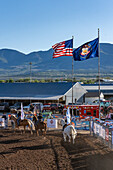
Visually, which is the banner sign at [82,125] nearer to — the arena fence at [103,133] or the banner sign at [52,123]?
the banner sign at [52,123]

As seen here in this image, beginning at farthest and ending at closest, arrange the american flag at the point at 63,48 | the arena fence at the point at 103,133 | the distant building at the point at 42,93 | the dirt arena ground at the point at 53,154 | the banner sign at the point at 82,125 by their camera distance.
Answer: the distant building at the point at 42,93 < the american flag at the point at 63,48 < the banner sign at the point at 82,125 < the arena fence at the point at 103,133 < the dirt arena ground at the point at 53,154

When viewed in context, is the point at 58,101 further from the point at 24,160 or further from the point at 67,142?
the point at 24,160

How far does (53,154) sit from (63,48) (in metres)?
12.8

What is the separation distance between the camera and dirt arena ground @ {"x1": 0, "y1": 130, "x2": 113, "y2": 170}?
41.4 feet

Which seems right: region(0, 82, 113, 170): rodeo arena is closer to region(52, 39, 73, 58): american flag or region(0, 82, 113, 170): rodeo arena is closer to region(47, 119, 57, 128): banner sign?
region(47, 119, 57, 128): banner sign

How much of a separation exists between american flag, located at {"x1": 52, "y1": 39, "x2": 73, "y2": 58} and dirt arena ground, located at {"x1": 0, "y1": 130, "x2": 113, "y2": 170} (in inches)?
328

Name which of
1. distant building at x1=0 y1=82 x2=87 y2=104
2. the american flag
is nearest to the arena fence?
the american flag

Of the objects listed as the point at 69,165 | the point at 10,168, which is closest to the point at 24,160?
the point at 10,168

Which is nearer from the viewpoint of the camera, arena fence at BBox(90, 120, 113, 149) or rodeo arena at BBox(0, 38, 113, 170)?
rodeo arena at BBox(0, 38, 113, 170)

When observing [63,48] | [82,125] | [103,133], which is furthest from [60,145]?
[63,48]

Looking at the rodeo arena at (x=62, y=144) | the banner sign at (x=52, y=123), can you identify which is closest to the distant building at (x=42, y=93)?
the rodeo arena at (x=62, y=144)

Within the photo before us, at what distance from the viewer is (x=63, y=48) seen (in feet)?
83.4

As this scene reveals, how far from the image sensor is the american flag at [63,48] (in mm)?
25156

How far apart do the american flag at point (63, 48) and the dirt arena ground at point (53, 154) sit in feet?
27.3
